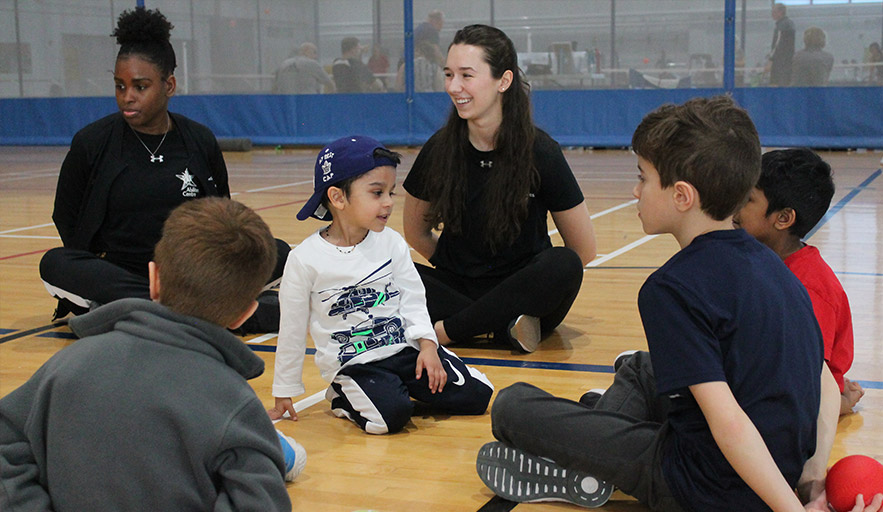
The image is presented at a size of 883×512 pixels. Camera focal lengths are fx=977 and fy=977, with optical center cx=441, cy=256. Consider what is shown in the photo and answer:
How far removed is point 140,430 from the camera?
1.27 metres

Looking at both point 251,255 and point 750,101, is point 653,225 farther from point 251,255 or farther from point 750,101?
point 750,101

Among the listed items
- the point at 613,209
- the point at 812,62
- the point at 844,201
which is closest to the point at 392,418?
the point at 613,209

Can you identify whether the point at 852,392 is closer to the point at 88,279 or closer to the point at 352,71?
the point at 88,279

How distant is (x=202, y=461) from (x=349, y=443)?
1.06m

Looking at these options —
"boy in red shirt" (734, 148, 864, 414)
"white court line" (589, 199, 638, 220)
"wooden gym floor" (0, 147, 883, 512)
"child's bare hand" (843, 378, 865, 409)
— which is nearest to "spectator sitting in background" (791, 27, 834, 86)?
"wooden gym floor" (0, 147, 883, 512)

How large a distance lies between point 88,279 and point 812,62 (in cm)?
882

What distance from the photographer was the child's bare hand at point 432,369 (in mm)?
2428

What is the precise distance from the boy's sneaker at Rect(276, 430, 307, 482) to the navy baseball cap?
62cm

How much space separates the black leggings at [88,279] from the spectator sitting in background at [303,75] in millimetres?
8925

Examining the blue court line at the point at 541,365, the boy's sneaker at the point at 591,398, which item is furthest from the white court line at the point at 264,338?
the boy's sneaker at the point at 591,398

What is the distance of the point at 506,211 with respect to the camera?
309 cm

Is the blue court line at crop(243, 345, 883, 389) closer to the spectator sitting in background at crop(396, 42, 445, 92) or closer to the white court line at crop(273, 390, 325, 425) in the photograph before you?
the white court line at crop(273, 390, 325, 425)

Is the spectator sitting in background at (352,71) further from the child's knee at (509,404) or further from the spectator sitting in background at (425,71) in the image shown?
the child's knee at (509,404)

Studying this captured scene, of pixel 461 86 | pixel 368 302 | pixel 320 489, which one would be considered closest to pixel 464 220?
pixel 461 86
